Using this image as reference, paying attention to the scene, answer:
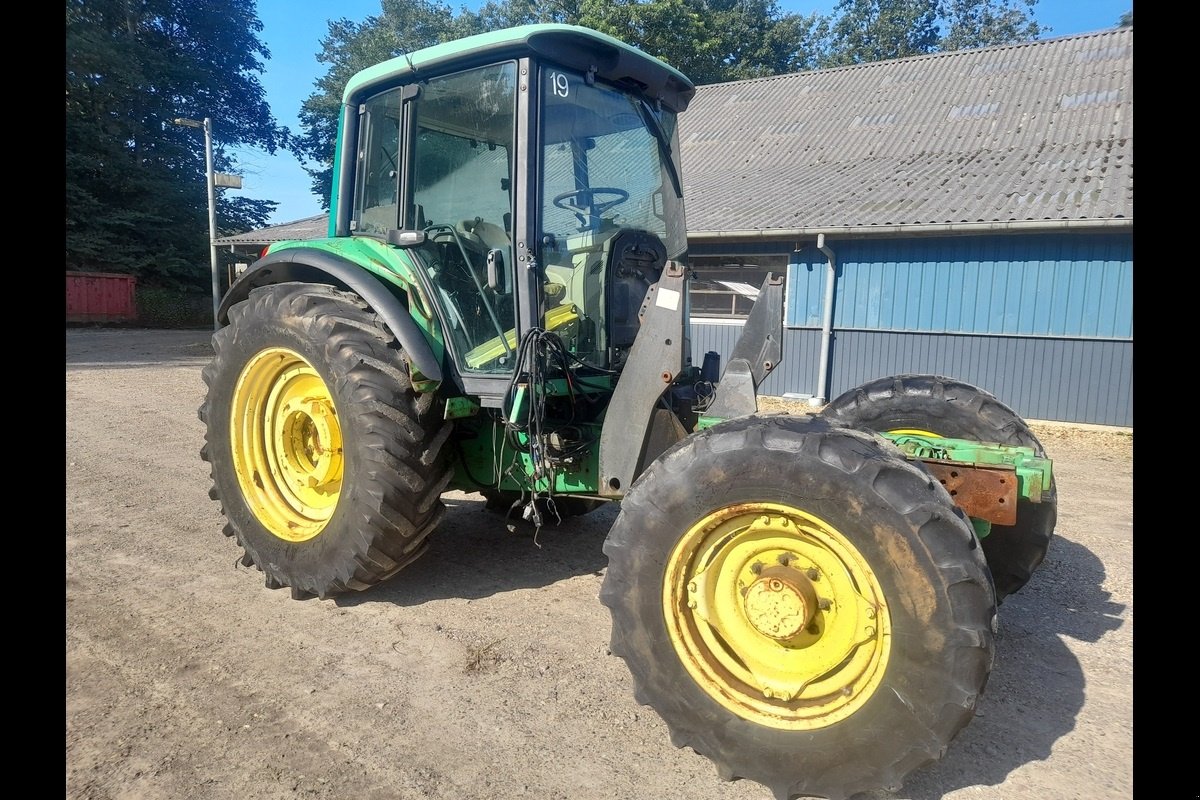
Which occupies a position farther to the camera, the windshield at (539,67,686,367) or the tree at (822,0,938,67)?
the tree at (822,0,938,67)

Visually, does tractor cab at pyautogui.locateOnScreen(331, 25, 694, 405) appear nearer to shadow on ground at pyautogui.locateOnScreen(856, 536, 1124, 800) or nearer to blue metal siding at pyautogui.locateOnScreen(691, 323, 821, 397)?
shadow on ground at pyautogui.locateOnScreen(856, 536, 1124, 800)

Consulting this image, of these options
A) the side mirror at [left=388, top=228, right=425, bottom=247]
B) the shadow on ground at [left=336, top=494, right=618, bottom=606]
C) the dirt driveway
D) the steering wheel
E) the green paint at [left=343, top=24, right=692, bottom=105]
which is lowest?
the dirt driveway

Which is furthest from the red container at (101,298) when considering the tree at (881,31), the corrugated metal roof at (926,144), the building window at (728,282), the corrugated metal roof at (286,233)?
the tree at (881,31)

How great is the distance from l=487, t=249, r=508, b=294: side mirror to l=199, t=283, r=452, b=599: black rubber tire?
0.53 metres

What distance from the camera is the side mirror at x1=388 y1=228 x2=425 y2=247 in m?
3.50

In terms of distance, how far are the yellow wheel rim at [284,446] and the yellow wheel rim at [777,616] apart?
2105mm

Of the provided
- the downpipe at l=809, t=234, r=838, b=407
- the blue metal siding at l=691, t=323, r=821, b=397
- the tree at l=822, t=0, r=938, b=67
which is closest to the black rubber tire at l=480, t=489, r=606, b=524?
the blue metal siding at l=691, t=323, r=821, b=397

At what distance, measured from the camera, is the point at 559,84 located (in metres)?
3.27

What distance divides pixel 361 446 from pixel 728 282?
32.1 ft

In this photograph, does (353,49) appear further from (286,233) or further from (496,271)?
(496,271)

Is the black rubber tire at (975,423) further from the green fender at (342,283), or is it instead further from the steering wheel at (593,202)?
the green fender at (342,283)

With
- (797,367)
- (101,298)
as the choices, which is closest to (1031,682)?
(797,367)

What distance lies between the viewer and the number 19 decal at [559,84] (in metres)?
3.24

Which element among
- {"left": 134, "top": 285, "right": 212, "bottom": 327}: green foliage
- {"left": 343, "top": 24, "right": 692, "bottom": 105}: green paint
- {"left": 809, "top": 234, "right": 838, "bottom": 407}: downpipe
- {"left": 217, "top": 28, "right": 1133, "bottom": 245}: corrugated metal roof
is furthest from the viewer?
{"left": 134, "top": 285, "right": 212, "bottom": 327}: green foliage
